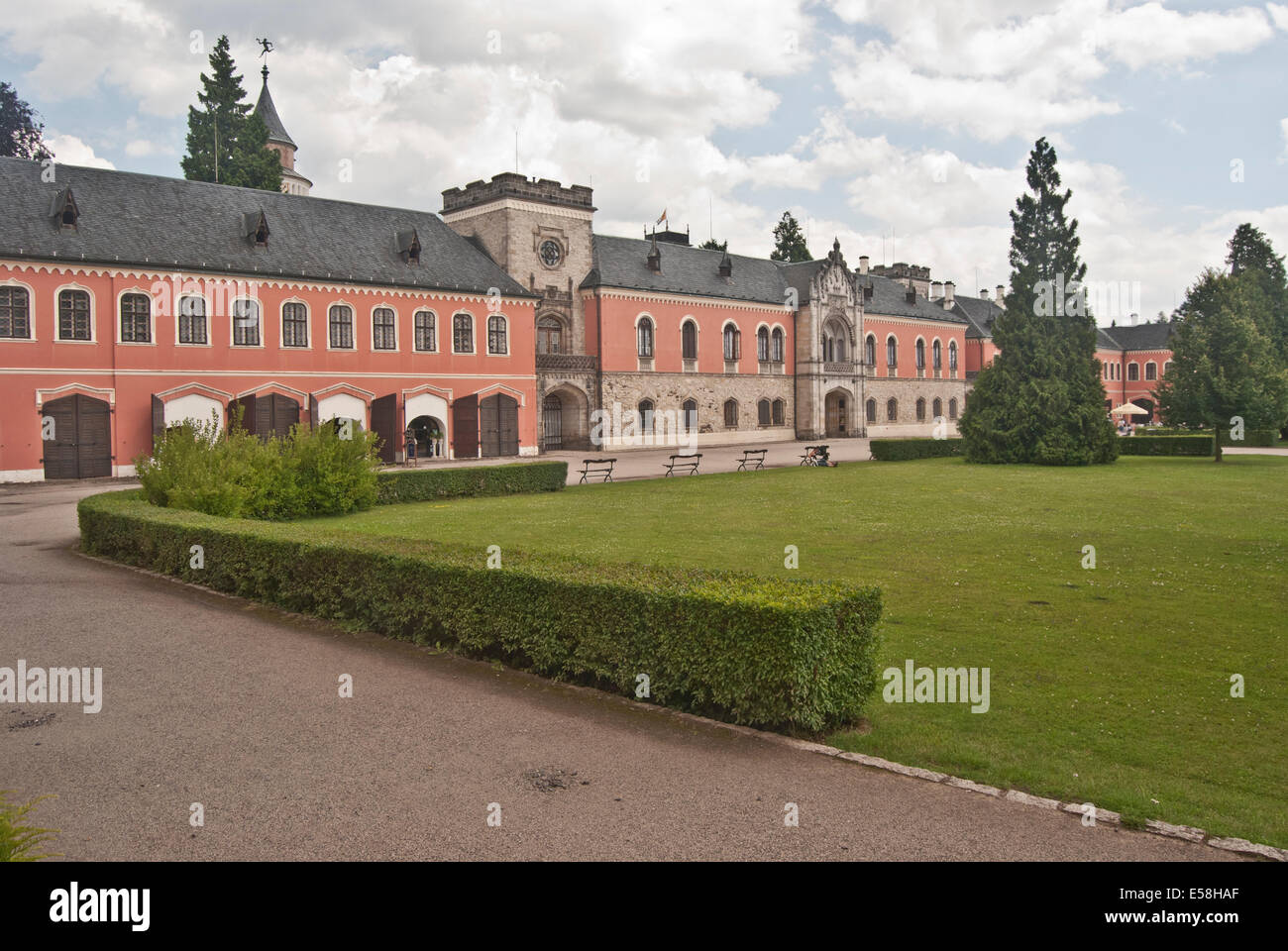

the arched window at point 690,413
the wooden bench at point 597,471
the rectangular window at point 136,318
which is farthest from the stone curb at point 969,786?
the arched window at point 690,413

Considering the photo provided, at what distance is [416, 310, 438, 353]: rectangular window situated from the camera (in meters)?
41.8

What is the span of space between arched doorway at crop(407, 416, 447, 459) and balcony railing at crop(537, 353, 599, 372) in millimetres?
7977

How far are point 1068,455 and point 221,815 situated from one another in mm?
38554

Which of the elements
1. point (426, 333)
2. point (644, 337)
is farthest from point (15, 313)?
point (644, 337)

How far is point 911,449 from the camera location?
43.0 m

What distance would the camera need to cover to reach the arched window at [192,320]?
35.4 metres

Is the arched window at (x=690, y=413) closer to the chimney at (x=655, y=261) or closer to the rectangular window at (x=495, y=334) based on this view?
the chimney at (x=655, y=261)

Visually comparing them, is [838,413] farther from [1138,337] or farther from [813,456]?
[1138,337]

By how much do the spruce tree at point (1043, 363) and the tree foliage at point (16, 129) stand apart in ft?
179

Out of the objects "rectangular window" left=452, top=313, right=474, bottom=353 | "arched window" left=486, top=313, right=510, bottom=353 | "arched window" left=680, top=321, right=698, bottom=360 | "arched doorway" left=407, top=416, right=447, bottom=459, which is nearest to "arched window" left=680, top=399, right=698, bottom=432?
"arched window" left=680, top=321, right=698, bottom=360

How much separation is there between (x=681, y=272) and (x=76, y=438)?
34280 mm

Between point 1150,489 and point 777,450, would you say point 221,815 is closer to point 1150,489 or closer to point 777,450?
point 1150,489

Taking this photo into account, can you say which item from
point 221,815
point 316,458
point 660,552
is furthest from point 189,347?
point 221,815

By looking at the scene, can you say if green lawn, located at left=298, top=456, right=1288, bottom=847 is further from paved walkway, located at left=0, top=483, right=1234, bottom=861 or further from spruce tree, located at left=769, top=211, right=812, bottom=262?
spruce tree, located at left=769, top=211, right=812, bottom=262
